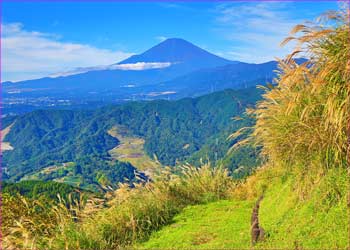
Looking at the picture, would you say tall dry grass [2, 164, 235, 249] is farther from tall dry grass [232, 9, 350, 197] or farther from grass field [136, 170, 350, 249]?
tall dry grass [232, 9, 350, 197]

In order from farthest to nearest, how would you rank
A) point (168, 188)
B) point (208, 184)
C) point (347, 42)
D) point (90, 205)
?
point (208, 184)
point (168, 188)
point (90, 205)
point (347, 42)

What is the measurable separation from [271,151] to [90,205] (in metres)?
3.34

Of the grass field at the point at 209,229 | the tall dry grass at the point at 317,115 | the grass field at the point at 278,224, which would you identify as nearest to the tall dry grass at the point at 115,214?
the grass field at the point at 209,229

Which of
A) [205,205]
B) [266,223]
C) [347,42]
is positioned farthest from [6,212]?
[347,42]

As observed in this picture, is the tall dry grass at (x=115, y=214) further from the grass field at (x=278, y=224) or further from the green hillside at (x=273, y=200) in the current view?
the grass field at (x=278, y=224)

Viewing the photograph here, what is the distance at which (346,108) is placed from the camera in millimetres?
→ 4188

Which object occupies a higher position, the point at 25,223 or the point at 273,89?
the point at 273,89

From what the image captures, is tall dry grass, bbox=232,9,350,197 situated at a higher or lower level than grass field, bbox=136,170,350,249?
higher

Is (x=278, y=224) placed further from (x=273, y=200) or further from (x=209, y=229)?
(x=209, y=229)

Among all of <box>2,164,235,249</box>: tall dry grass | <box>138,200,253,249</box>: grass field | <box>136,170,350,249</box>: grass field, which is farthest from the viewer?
<box>2,164,235,249</box>: tall dry grass

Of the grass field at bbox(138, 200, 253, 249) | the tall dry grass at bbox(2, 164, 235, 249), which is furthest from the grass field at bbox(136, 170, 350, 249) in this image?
the tall dry grass at bbox(2, 164, 235, 249)

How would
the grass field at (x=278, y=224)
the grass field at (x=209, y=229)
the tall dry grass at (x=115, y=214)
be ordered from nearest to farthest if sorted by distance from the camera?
1. the grass field at (x=278, y=224)
2. the grass field at (x=209, y=229)
3. the tall dry grass at (x=115, y=214)

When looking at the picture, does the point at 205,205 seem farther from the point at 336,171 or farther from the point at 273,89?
the point at 336,171

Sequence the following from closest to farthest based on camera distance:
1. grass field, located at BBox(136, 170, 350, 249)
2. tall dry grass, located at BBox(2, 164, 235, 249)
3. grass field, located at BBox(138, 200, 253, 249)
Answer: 1. grass field, located at BBox(136, 170, 350, 249)
2. grass field, located at BBox(138, 200, 253, 249)
3. tall dry grass, located at BBox(2, 164, 235, 249)
